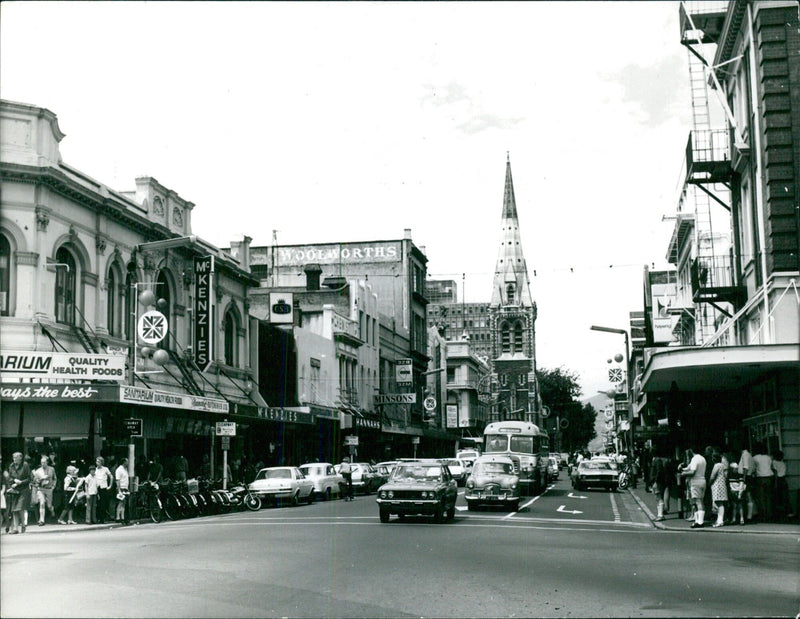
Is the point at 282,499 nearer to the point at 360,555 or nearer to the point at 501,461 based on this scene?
the point at 501,461

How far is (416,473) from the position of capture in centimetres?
2361

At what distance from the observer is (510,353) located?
150 meters

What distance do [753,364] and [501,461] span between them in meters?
9.14

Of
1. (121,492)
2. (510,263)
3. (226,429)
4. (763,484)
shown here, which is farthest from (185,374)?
(510,263)

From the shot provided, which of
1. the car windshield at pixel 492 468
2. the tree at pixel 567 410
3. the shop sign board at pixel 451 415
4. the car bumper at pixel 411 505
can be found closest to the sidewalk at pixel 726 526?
the car windshield at pixel 492 468

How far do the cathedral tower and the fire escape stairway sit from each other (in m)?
111

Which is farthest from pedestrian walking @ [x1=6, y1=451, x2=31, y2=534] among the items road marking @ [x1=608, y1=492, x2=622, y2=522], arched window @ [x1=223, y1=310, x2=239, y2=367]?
arched window @ [x1=223, y1=310, x2=239, y2=367]

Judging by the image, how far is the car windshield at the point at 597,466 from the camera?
Result: 43.3m

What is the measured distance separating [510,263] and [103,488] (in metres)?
124

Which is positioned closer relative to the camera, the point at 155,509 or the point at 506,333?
the point at 155,509

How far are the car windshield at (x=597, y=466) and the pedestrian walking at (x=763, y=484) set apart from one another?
791 inches

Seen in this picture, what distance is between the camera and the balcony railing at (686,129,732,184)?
2813cm

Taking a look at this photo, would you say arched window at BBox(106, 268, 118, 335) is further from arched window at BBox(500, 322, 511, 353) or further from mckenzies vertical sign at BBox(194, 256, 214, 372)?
arched window at BBox(500, 322, 511, 353)

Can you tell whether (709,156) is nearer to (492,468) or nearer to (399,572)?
(492,468)
